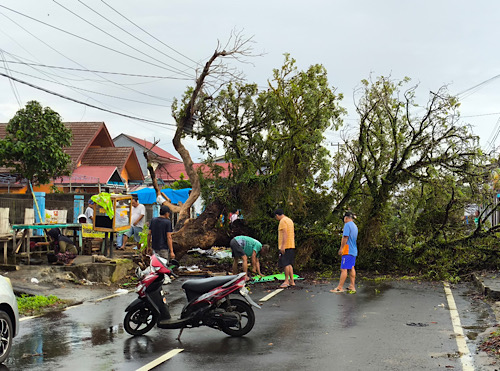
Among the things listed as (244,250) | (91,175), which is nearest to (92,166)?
(91,175)

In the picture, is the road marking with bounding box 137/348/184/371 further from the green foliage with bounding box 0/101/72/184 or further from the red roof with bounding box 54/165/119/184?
the red roof with bounding box 54/165/119/184

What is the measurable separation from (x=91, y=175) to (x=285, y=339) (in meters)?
26.0

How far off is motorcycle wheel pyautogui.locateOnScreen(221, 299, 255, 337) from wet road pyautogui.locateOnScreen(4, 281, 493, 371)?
13cm

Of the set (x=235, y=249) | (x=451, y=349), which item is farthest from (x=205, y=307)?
(x=235, y=249)

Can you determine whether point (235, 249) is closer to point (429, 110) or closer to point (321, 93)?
point (321, 93)

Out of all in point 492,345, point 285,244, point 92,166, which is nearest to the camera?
point 492,345

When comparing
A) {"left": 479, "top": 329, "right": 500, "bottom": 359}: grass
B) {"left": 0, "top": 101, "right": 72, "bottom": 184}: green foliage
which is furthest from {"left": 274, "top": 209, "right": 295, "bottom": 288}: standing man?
{"left": 0, "top": 101, "right": 72, "bottom": 184}: green foliage

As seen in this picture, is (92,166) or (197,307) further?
(92,166)

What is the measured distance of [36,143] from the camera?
1017 inches

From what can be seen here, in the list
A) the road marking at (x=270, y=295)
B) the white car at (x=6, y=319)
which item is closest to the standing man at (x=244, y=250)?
the road marking at (x=270, y=295)

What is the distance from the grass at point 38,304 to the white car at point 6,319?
3.91m

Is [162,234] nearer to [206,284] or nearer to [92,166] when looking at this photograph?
[206,284]

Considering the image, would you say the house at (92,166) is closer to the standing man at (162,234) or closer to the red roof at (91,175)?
the red roof at (91,175)

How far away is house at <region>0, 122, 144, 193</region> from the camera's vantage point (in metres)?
31.4
